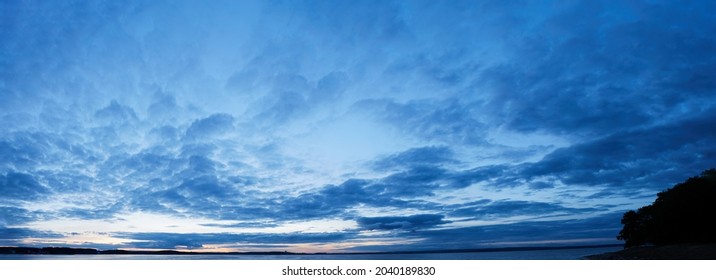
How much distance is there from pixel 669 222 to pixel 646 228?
8.64m

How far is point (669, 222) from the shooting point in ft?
141

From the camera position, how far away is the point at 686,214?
133 feet

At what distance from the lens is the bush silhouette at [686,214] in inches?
1511

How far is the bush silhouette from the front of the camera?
38375 millimetres

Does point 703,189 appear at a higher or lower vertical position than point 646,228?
higher
